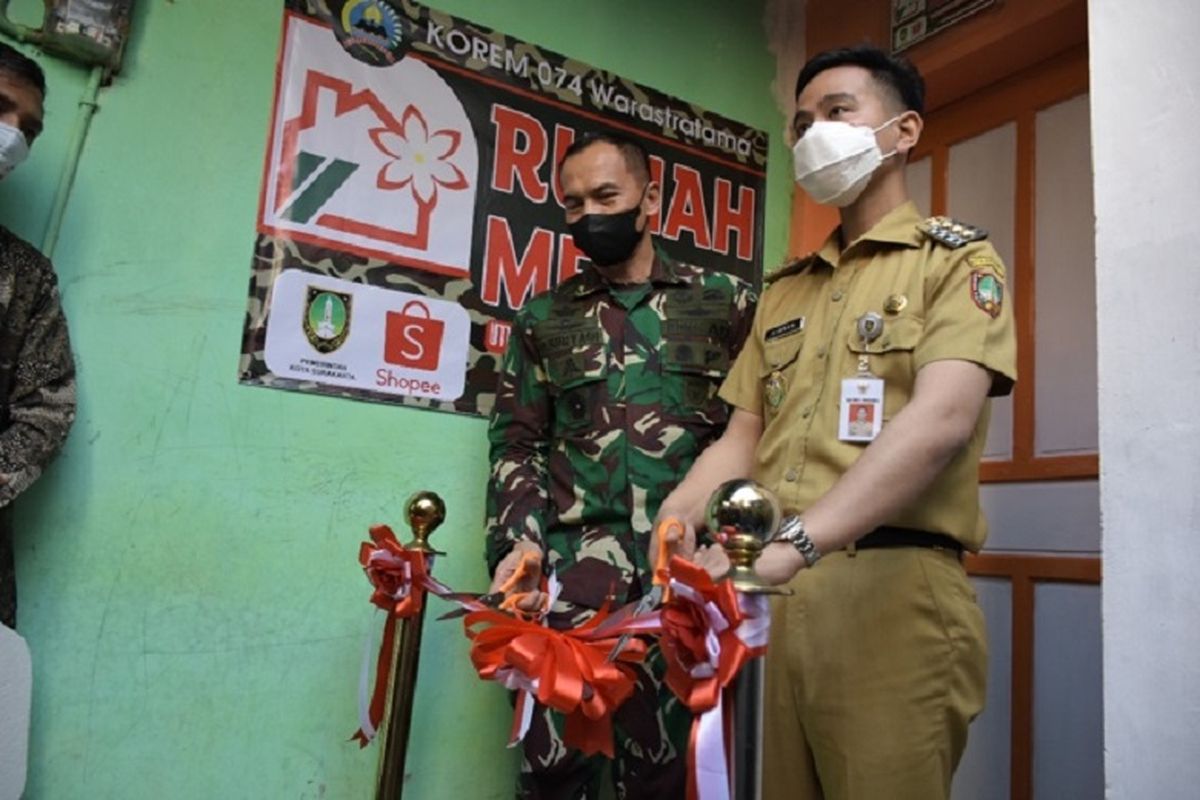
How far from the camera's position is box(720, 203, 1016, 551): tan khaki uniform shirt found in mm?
1215

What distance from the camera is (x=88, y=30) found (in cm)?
174

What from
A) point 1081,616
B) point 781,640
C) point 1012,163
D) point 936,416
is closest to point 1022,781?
point 1081,616

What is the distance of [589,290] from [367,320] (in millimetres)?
483

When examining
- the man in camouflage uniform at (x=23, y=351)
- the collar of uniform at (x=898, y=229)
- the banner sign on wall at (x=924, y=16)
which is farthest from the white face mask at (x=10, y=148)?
the banner sign on wall at (x=924, y=16)

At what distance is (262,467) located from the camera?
190 centimetres

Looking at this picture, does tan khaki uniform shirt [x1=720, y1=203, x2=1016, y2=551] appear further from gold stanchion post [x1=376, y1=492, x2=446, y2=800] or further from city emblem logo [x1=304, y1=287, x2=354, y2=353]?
city emblem logo [x1=304, y1=287, x2=354, y2=353]

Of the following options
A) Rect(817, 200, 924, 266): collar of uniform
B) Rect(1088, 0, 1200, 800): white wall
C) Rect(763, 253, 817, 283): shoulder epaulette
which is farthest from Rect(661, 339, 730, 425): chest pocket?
Rect(1088, 0, 1200, 800): white wall

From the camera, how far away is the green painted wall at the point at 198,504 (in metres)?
1.72

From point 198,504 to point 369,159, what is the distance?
0.80 meters

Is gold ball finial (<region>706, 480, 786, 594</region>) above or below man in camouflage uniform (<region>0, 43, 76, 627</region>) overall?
below

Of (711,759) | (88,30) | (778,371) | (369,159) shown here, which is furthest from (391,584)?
(88,30)

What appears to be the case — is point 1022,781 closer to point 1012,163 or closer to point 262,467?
point 1012,163

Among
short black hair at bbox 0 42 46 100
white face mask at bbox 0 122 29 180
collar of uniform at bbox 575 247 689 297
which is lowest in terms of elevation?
collar of uniform at bbox 575 247 689 297

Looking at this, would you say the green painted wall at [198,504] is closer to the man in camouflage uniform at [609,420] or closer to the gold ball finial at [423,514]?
the man in camouflage uniform at [609,420]
